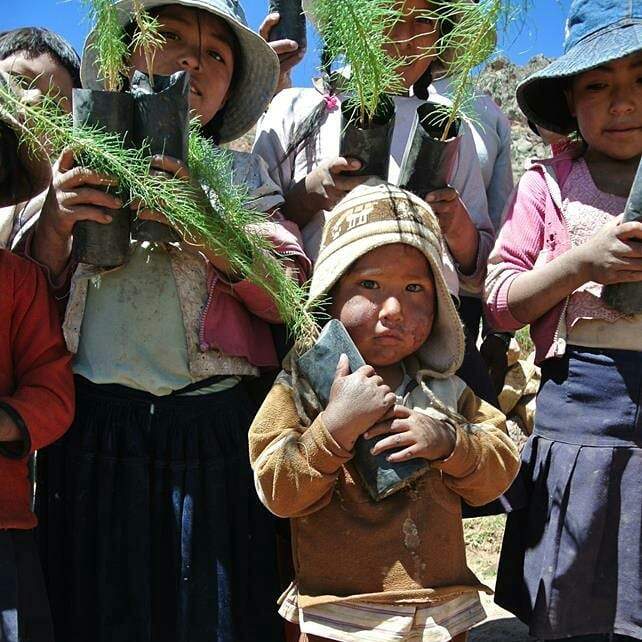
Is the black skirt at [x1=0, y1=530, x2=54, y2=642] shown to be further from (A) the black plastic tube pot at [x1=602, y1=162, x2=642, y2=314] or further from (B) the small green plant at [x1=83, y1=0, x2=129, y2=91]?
(A) the black plastic tube pot at [x1=602, y1=162, x2=642, y2=314]

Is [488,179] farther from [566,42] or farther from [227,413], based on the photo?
[227,413]

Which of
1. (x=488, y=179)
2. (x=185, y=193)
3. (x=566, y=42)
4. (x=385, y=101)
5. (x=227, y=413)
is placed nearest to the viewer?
(x=185, y=193)

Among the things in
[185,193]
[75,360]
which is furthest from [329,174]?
[75,360]

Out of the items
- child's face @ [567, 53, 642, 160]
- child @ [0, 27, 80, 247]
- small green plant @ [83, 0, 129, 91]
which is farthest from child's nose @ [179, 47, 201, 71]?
child's face @ [567, 53, 642, 160]

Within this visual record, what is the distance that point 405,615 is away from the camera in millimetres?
2023

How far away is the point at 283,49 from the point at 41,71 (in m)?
0.79

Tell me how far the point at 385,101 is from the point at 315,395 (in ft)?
2.48

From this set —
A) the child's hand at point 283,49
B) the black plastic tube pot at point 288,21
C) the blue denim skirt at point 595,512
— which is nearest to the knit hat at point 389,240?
the blue denim skirt at point 595,512

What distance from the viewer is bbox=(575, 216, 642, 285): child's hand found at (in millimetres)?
2107

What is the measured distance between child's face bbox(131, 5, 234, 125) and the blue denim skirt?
1.24 metres

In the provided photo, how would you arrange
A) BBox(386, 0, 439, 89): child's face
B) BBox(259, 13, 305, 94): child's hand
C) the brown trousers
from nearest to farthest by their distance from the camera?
the brown trousers
BBox(386, 0, 439, 89): child's face
BBox(259, 13, 305, 94): child's hand

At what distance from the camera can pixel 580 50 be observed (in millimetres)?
2406

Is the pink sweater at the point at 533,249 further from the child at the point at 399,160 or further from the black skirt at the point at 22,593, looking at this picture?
the black skirt at the point at 22,593

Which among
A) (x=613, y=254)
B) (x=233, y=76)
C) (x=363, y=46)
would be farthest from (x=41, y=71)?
(x=613, y=254)
